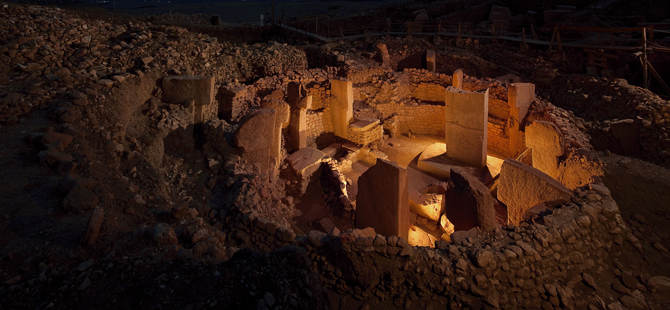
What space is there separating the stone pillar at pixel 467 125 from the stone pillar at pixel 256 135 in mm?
4826

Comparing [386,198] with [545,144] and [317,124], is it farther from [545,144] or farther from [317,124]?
[317,124]

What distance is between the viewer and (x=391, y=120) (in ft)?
39.9

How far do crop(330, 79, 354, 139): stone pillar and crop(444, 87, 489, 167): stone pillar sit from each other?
2.56 metres

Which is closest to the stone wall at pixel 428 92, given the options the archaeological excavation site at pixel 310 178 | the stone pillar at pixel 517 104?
the archaeological excavation site at pixel 310 178

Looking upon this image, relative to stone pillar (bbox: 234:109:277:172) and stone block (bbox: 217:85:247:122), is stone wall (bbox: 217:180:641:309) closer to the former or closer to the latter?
stone pillar (bbox: 234:109:277:172)

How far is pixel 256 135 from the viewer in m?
6.76

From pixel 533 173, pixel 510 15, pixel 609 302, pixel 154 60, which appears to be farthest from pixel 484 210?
pixel 510 15

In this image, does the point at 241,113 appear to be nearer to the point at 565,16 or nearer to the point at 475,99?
the point at 475,99

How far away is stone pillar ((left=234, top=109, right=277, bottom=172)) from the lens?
6641 millimetres

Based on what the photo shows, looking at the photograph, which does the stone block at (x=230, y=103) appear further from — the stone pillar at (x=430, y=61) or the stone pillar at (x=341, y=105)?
the stone pillar at (x=430, y=61)

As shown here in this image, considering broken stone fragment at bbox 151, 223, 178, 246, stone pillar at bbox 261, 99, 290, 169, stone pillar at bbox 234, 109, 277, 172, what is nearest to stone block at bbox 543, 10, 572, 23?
stone pillar at bbox 261, 99, 290, 169

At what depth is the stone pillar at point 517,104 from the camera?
9.76 metres

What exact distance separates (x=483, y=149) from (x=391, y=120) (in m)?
A: 3.47

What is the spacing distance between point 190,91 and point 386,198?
4.11 m
